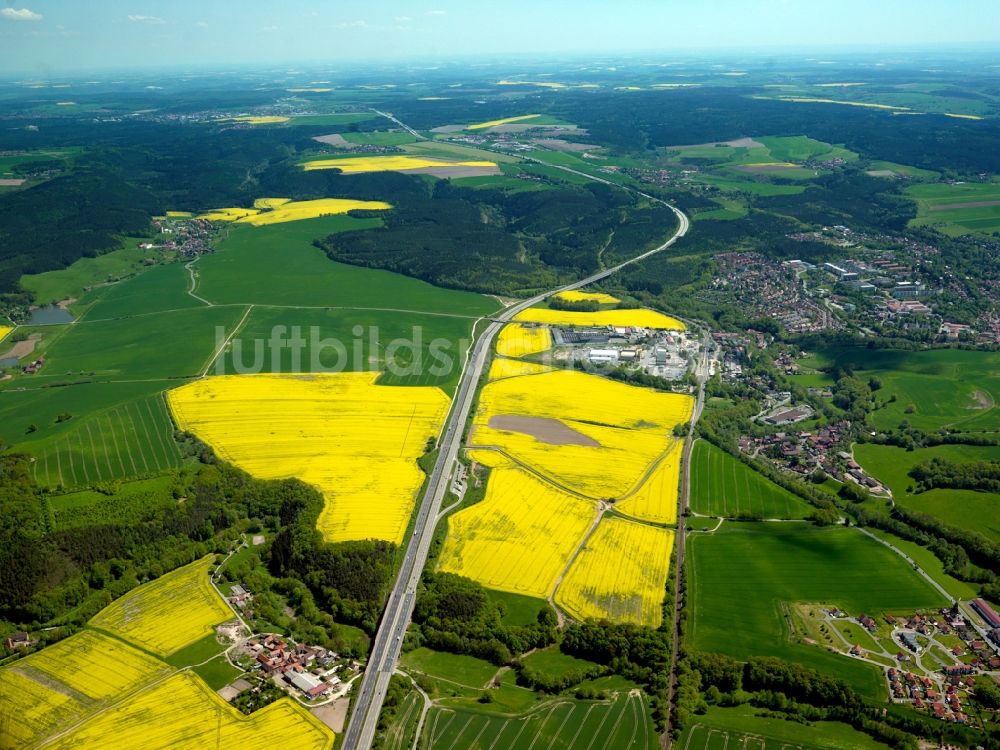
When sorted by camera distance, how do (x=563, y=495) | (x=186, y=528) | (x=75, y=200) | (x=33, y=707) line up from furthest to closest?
(x=75, y=200), (x=563, y=495), (x=186, y=528), (x=33, y=707)

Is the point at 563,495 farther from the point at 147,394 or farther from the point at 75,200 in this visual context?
the point at 75,200

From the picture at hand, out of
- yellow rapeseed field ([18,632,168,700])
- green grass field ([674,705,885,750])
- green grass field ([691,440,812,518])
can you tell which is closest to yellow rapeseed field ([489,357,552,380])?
green grass field ([691,440,812,518])

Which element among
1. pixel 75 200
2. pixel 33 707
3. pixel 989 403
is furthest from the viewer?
pixel 75 200

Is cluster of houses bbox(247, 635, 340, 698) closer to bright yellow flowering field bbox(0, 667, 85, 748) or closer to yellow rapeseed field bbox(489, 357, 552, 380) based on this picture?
bright yellow flowering field bbox(0, 667, 85, 748)

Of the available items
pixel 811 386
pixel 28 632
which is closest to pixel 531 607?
pixel 28 632

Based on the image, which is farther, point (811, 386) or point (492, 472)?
point (811, 386)

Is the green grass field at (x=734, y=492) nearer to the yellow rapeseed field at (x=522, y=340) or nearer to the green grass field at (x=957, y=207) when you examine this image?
the yellow rapeseed field at (x=522, y=340)
